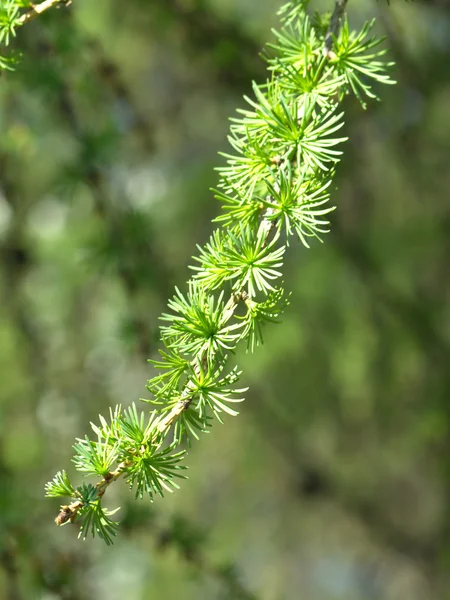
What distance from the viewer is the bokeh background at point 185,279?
40.2 inches

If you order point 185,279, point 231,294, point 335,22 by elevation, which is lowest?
point 231,294

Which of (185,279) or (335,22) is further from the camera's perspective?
(185,279)

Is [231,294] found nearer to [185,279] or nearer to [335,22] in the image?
[335,22]

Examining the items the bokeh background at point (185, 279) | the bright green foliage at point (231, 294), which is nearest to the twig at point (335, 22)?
the bright green foliage at point (231, 294)

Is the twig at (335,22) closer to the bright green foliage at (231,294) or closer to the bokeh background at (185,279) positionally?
the bright green foliage at (231,294)

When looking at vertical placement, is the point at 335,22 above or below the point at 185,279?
below

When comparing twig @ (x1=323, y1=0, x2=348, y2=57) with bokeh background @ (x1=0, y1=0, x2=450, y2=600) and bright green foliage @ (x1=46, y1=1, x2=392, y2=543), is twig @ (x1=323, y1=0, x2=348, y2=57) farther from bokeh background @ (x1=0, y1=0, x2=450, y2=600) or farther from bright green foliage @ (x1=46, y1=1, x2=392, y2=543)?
bokeh background @ (x1=0, y1=0, x2=450, y2=600)

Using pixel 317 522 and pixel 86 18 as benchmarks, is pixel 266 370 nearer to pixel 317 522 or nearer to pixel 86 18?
pixel 86 18

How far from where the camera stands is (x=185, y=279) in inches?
62.4

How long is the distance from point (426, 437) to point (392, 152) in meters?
0.81

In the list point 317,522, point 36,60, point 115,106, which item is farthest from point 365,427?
point 36,60

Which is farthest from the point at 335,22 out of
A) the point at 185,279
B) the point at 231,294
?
the point at 185,279

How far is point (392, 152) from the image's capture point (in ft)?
6.68

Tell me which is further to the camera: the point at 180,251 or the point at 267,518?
the point at 267,518
